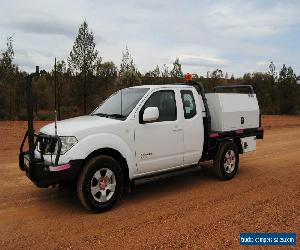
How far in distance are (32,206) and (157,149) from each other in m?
2.33

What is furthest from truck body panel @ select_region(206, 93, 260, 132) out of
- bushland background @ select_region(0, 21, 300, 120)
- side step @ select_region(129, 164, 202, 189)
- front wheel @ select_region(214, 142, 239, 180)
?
bushland background @ select_region(0, 21, 300, 120)

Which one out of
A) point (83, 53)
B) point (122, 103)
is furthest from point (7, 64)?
point (122, 103)

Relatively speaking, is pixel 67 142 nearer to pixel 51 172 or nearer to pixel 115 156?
pixel 51 172

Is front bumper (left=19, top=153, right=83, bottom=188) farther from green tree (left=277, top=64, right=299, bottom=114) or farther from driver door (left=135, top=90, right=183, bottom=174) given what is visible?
green tree (left=277, top=64, right=299, bottom=114)

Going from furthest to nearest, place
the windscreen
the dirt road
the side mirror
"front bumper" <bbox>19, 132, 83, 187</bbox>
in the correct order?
the windscreen → the side mirror → "front bumper" <bbox>19, 132, 83, 187</bbox> → the dirt road

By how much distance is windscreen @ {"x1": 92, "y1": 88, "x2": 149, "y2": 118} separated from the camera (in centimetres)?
642

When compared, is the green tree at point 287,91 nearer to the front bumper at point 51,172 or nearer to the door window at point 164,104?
the door window at point 164,104

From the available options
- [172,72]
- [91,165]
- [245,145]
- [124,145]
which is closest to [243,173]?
[245,145]

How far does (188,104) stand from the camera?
23.6 feet

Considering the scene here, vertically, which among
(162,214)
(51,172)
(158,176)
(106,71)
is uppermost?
(106,71)

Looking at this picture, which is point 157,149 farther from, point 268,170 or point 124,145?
point 268,170

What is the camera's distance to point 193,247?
450 cm

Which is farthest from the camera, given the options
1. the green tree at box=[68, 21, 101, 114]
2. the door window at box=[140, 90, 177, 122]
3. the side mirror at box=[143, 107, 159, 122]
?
the green tree at box=[68, 21, 101, 114]

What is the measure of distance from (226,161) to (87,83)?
44.2ft
